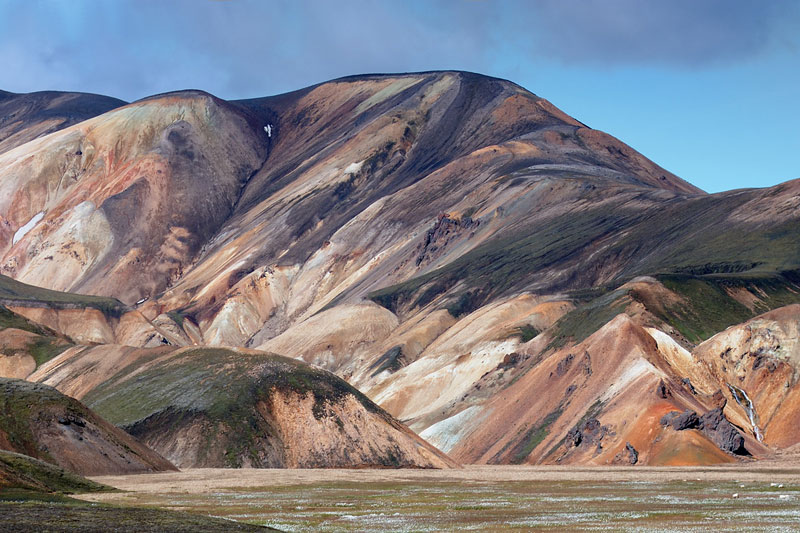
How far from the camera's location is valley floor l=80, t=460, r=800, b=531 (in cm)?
4009

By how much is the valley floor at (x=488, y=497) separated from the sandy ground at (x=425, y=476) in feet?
0.27

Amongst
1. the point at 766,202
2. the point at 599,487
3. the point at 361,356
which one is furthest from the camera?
the point at 361,356

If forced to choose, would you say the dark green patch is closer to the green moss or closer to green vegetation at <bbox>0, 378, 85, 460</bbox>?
the green moss

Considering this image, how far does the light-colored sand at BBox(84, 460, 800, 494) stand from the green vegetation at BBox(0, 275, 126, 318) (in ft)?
341

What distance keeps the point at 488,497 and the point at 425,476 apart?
22696 millimetres

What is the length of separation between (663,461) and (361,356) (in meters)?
95.5

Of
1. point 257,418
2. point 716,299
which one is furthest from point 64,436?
point 716,299

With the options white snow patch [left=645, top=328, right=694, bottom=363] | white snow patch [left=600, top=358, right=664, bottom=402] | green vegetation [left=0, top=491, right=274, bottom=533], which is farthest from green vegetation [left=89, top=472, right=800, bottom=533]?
white snow patch [left=645, top=328, right=694, bottom=363]

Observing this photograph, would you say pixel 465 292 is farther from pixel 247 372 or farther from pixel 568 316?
pixel 247 372

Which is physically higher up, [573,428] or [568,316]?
[568,316]

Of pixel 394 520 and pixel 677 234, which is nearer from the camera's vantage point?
pixel 394 520

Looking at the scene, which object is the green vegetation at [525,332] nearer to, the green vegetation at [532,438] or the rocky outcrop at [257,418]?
the green vegetation at [532,438]

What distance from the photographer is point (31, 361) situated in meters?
123

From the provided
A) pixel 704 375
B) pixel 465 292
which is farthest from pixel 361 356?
pixel 704 375
